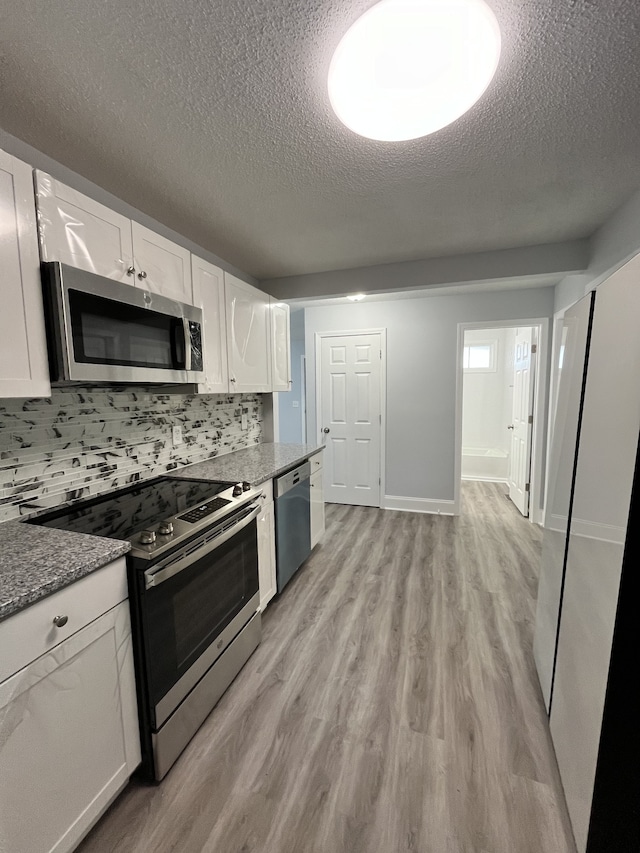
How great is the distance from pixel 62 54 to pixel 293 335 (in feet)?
15.5

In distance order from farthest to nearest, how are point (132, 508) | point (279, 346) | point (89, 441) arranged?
point (279, 346)
point (89, 441)
point (132, 508)

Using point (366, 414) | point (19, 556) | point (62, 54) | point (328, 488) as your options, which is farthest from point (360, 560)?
point (62, 54)

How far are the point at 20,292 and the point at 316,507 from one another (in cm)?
238

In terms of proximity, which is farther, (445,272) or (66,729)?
(445,272)


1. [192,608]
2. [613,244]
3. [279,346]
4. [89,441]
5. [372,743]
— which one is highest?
[613,244]

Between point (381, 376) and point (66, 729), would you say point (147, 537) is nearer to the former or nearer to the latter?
point (66, 729)

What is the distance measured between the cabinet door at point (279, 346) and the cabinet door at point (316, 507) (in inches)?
32.5

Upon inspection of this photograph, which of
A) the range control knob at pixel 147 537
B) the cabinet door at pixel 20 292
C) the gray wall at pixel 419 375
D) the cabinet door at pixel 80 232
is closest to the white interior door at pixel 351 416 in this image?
the gray wall at pixel 419 375

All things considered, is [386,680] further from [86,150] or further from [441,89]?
[86,150]

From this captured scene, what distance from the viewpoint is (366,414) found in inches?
167

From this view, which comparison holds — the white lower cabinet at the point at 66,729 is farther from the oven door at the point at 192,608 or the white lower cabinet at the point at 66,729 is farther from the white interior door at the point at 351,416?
the white interior door at the point at 351,416

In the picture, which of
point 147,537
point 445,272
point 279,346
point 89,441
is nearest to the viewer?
point 147,537

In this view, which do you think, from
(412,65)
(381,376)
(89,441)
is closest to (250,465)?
(89,441)

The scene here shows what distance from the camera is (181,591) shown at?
1386 mm
